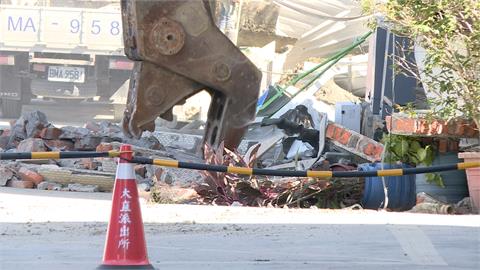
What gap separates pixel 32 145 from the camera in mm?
13922

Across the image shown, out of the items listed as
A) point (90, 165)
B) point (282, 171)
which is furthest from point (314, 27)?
point (282, 171)

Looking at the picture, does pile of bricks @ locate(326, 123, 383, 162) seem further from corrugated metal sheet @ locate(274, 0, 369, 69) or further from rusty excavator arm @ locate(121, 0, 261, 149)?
corrugated metal sheet @ locate(274, 0, 369, 69)

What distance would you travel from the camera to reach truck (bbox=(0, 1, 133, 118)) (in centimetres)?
2339

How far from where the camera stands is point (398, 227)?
923 centimetres

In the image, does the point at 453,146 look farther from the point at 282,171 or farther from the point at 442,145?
the point at 282,171

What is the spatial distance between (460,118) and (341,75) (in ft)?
40.9

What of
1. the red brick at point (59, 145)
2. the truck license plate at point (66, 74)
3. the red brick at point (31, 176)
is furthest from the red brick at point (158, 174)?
the truck license plate at point (66, 74)

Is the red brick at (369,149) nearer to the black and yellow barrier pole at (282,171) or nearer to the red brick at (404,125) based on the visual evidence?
the red brick at (404,125)

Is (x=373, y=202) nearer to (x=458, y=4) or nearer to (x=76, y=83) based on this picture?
(x=458, y=4)

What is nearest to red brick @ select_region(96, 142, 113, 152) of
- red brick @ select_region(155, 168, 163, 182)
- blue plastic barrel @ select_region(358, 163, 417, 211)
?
red brick @ select_region(155, 168, 163, 182)

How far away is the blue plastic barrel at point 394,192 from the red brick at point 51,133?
5.03 meters

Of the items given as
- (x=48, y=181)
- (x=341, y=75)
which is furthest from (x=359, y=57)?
(x=48, y=181)

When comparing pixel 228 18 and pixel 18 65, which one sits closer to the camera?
pixel 228 18

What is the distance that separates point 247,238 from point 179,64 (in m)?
3.27
